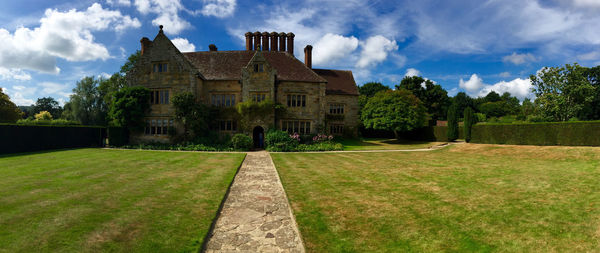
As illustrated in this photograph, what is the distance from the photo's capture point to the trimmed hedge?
56.3ft

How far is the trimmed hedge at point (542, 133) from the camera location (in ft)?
56.3

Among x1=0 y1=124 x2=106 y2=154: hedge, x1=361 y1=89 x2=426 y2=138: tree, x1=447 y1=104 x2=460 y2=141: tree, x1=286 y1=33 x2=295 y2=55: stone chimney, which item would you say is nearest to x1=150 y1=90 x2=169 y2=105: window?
x1=0 y1=124 x2=106 y2=154: hedge

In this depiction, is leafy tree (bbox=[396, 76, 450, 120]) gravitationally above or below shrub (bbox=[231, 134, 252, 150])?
above

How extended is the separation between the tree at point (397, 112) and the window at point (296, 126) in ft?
39.3

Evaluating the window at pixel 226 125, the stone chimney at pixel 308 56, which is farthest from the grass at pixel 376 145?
the window at pixel 226 125

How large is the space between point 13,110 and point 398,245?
5899 cm

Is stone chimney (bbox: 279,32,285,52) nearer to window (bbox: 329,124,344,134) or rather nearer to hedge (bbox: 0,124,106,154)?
window (bbox: 329,124,344,134)

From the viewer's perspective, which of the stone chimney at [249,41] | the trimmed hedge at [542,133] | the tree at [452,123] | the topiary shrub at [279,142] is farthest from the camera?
the stone chimney at [249,41]

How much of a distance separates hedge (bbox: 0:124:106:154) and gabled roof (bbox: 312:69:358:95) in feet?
90.0

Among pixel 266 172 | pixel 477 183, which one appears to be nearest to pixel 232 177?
pixel 266 172

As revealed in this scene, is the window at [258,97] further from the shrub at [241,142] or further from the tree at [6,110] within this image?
the tree at [6,110]

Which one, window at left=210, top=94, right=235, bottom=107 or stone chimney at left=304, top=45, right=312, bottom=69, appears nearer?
window at left=210, top=94, right=235, bottom=107

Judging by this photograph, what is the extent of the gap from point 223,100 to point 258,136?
18.4 feet

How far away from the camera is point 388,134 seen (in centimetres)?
4300
